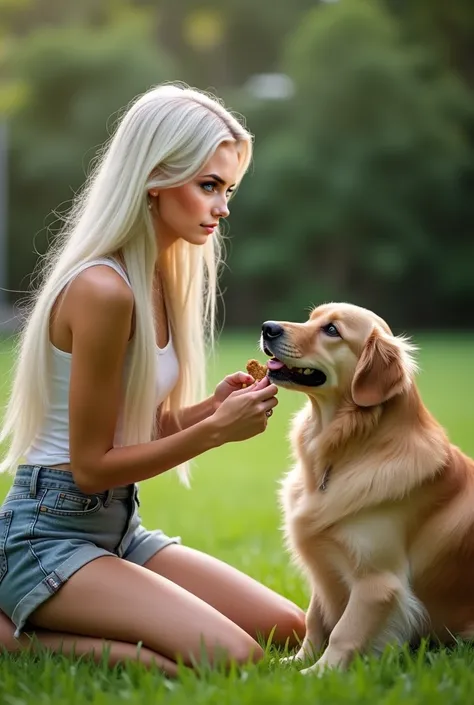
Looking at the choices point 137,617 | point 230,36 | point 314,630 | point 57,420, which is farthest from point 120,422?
point 230,36

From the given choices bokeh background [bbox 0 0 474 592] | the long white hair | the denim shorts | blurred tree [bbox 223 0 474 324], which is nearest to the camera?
the denim shorts

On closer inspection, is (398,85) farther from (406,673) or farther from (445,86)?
(406,673)

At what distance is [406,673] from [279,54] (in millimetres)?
36211

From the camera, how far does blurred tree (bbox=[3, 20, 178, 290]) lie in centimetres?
3266

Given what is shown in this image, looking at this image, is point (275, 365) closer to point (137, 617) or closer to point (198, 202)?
point (198, 202)

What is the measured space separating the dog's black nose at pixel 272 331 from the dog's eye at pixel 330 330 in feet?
0.50

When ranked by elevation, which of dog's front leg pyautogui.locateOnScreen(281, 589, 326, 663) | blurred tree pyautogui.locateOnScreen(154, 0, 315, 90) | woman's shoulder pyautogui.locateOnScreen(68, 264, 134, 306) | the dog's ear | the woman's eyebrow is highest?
blurred tree pyautogui.locateOnScreen(154, 0, 315, 90)

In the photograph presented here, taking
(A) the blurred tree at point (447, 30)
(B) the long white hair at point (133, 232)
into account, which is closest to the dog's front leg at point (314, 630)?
(B) the long white hair at point (133, 232)

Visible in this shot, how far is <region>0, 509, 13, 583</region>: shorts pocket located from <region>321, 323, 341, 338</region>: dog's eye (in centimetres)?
119

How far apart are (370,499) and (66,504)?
95cm

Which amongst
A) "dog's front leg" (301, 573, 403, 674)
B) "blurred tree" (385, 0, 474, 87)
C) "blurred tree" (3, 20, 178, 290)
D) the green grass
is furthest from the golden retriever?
"blurred tree" (385, 0, 474, 87)

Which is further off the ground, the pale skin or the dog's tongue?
the dog's tongue

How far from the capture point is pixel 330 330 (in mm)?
3529

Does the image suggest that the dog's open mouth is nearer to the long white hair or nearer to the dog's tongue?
the dog's tongue
